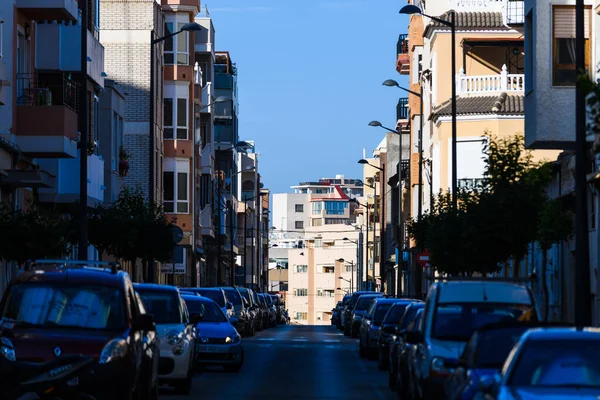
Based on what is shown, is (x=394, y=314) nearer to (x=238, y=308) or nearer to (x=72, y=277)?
(x=72, y=277)

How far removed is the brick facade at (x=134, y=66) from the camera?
67.8m

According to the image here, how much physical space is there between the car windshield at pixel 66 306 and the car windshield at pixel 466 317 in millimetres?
4417

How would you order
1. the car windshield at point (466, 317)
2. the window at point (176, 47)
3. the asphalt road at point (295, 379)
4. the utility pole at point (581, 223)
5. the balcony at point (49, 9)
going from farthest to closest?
the window at point (176, 47)
the balcony at point (49, 9)
the asphalt road at point (295, 379)
the utility pole at point (581, 223)
the car windshield at point (466, 317)

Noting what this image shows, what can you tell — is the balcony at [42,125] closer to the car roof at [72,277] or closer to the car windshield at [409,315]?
the car windshield at [409,315]

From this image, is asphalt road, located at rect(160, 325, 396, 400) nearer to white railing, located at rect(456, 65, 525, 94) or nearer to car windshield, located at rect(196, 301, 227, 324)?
car windshield, located at rect(196, 301, 227, 324)

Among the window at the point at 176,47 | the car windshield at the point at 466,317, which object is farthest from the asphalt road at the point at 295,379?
the window at the point at 176,47

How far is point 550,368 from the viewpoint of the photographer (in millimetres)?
12203

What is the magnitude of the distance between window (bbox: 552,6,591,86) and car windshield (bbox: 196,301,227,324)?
10.3m

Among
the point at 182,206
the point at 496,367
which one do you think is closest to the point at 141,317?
the point at 496,367

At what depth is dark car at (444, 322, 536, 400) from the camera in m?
14.6

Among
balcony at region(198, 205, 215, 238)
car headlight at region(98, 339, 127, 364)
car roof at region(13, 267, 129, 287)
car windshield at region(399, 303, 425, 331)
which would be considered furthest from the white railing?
car headlight at region(98, 339, 127, 364)

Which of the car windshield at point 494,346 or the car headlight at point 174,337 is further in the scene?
the car headlight at point 174,337

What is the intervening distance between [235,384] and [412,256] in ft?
205

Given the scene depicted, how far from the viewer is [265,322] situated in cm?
7400
